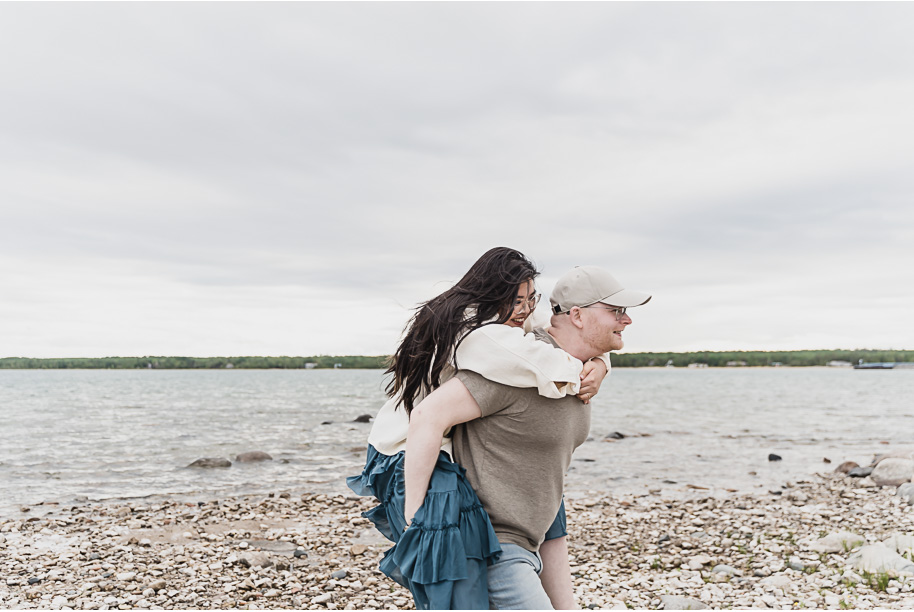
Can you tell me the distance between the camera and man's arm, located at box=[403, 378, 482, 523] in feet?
9.36

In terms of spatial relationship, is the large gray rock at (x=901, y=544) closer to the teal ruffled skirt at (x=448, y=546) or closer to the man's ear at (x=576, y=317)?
the man's ear at (x=576, y=317)

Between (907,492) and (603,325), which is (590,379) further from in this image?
(907,492)

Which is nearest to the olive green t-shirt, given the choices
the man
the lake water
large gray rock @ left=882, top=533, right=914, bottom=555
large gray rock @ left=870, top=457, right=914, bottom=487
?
the man

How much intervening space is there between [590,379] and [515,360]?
482 mm

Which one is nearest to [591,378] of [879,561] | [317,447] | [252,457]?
[879,561]

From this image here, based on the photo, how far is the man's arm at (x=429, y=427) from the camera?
285 centimetres

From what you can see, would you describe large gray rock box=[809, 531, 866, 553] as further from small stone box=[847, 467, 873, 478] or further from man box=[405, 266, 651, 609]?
small stone box=[847, 467, 873, 478]

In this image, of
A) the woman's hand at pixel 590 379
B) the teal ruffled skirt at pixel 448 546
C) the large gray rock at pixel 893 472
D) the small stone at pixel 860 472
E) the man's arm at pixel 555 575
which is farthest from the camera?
the small stone at pixel 860 472

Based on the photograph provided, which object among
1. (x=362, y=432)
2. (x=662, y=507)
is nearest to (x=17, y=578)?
(x=662, y=507)

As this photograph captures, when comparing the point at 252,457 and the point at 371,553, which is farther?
the point at 252,457

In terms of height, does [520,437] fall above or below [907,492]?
above

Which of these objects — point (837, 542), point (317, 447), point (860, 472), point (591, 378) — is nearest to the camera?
point (591, 378)

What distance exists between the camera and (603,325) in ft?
10.7

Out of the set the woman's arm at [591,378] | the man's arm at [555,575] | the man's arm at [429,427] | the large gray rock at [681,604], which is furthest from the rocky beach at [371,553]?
the man's arm at [429,427]
